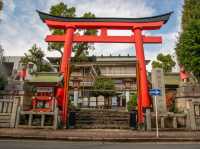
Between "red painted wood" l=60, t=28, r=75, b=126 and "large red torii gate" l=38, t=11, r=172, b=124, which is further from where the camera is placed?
"large red torii gate" l=38, t=11, r=172, b=124

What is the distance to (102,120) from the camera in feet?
46.9

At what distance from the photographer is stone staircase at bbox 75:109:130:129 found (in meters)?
13.1

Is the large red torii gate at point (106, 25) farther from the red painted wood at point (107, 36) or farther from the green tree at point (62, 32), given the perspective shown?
the green tree at point (62, 32)

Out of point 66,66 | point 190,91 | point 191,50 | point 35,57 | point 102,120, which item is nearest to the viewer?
point 190,91

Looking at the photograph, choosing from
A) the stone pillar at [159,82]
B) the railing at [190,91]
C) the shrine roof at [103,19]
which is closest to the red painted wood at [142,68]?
the shrine roof at [103,19]

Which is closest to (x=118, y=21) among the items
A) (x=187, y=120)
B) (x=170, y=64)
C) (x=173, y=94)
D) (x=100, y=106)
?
(x=173, y=94)

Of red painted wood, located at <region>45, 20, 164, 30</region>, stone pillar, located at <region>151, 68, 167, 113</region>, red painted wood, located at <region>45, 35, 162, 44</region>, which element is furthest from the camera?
red painted wood, located at <region>45, 20, 164, 30</region>

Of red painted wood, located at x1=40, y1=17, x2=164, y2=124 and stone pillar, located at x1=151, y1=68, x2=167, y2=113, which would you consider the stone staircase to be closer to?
stone pillar, located at x1=151, y1=68, x2=167, y2=113

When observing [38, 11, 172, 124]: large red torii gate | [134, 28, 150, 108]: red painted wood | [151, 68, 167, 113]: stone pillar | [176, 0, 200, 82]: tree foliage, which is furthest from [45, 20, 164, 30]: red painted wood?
[151, 68, 167, 113]: stone pillar

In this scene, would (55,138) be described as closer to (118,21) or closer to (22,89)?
(22,89)

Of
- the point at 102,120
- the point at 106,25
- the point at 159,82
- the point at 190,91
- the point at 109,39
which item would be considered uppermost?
the point at 106,25

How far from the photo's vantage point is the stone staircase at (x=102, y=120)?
13.1 meters

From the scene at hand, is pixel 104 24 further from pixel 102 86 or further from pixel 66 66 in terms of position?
pixel 102 86

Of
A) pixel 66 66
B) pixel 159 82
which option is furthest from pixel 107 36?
pixel 159 82
